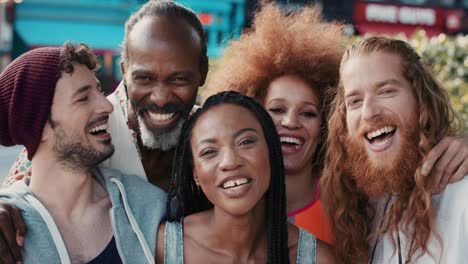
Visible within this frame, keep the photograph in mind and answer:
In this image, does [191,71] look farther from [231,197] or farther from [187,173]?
[231,197]

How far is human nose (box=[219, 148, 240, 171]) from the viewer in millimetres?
3170

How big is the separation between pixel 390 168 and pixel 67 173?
1677 mm

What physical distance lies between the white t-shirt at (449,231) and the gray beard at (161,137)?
4.65ft

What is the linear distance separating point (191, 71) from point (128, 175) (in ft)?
2.42

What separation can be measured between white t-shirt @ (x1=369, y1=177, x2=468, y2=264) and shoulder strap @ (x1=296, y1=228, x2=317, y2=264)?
0.39 metres

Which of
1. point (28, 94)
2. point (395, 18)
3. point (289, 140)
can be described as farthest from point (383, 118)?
point (395, 18)

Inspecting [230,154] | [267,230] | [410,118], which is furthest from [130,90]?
[410,118]

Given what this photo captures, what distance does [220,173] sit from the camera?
321 cm

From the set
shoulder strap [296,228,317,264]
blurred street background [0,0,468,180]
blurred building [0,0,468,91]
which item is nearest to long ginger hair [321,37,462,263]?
shoulder strap [296,228,317,264]

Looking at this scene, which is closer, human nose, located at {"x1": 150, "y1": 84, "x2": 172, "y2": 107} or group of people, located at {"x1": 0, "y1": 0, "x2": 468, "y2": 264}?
group of people, located at {"x1": 0, "y1": 0, "x2": 468, "y2": 264}

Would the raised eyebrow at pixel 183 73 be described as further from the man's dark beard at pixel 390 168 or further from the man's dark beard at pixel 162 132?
the man's dark beard at pixel 390 168

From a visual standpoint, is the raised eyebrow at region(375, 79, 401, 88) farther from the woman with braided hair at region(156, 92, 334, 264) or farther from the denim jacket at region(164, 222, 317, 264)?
the denim jacket at region(164, 222, 317, 264)

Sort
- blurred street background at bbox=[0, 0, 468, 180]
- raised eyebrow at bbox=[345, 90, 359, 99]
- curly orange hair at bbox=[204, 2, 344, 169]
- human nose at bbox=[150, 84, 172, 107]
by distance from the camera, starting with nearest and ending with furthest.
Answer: raised eyebrow at bbox=[345, 90, 359, 99] < human nose at bbox=[150, 84, 172, 107] < curly orange hair at bbox=[204, 2, 344, 169] < blurred street background at bbox=[0, 0, 468, 180]

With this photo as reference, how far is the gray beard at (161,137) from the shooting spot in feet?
12.6
